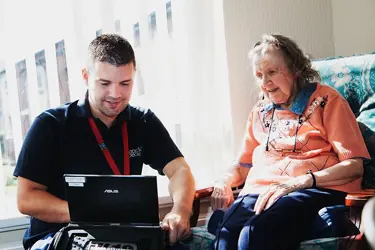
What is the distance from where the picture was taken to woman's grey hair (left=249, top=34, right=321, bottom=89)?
1.80 m

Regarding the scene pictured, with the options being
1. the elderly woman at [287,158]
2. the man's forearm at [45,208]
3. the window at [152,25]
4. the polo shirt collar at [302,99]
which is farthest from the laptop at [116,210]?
the window at [152,25]

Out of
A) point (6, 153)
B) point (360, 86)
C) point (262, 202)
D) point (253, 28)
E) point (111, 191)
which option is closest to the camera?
point (111, 191)

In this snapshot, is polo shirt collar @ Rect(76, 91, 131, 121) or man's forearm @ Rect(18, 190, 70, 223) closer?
man's forearm @ Rect(18, 190, 70, 223)

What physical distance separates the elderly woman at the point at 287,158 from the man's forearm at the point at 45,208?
518 mm

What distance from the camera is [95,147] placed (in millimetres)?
1608

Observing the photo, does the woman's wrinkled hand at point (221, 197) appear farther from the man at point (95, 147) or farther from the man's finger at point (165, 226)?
the man's finger at point (165, 226)

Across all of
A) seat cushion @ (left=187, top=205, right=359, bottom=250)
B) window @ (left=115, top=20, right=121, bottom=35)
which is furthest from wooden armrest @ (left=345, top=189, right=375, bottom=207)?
window @ (left=115, top=20, right=121, bottom=35)

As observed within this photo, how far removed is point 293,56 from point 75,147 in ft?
2.97

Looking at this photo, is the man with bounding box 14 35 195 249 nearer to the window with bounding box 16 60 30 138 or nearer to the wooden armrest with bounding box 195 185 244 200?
the wooden armrest with bounding box 195 185 244 200

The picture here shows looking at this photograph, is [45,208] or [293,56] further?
[293,56]

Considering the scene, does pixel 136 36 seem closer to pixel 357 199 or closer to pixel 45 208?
pixel 45 208

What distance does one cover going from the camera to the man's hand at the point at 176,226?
1.41m

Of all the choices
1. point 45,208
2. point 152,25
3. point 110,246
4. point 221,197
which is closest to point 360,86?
point 221,197

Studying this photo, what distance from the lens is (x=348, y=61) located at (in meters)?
1.95
